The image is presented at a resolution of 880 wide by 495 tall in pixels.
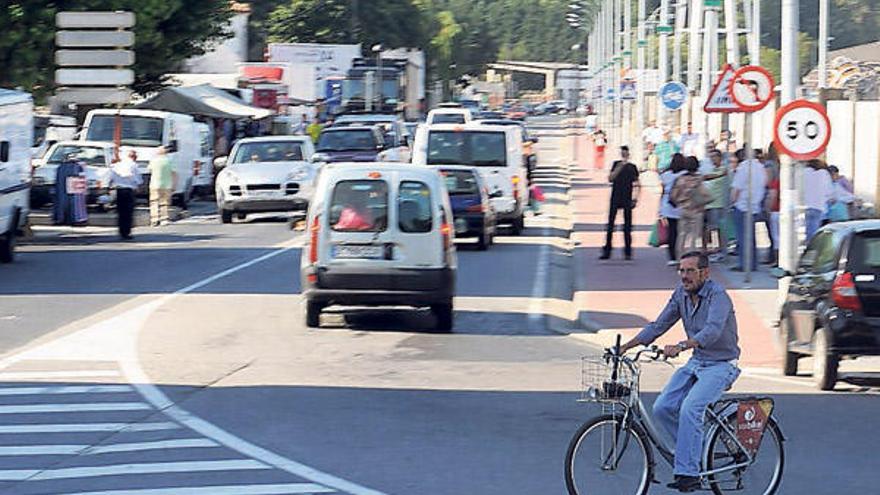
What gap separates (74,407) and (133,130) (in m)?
29.5

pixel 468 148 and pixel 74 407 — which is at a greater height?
pixel 468 148

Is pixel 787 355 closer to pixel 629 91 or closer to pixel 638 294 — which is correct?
pixel 638 294

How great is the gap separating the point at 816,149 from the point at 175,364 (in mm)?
7785

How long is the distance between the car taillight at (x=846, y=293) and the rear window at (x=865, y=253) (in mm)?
116

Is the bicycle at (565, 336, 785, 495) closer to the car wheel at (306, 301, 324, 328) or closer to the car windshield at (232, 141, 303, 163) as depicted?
the car wheel at (306, 301, 324, 328)

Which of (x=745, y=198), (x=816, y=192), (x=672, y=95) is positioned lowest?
(x=745, y=198)

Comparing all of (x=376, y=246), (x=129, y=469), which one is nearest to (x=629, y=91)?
(x=376, y=246)

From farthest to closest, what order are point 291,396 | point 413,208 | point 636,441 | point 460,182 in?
point 460,182 < point 413,208 < point 291,396 < point 636,441

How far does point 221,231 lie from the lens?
34.5m

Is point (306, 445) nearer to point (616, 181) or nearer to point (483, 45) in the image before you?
point (616, 181)

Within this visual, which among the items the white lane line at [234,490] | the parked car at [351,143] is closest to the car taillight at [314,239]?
the white lane line at [234,490]

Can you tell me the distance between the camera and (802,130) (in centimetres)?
1916

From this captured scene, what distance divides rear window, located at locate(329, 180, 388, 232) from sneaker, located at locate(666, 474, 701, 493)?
9.59 metres

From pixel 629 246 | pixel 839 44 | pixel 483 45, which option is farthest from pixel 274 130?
pixel 483 45
